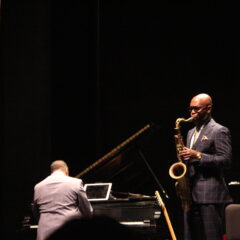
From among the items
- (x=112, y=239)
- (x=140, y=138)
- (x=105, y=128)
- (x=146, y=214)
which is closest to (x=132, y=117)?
(x=105, y=128)

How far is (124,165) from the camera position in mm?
5285

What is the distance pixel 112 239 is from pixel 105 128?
558 cm

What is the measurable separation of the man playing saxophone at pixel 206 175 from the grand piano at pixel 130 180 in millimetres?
697

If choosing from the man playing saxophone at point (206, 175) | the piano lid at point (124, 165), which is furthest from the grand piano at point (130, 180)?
the man playing saxophone at point (206, 175)

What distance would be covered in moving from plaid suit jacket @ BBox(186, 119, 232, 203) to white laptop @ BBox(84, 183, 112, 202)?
1.09 meters

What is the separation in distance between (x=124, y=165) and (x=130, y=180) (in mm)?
404

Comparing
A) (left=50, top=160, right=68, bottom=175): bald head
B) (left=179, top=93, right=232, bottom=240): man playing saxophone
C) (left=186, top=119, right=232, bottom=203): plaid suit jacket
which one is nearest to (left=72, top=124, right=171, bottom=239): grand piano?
(left=50, top=160, right=68, bottom=175): bald head

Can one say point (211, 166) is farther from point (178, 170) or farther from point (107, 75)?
point (107, 75)

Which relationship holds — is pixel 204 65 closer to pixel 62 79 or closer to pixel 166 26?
pixel 166 26

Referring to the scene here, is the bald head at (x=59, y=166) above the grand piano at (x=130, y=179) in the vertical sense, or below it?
above

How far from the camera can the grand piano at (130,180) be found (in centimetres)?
477

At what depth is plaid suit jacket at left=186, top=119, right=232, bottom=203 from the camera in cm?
398

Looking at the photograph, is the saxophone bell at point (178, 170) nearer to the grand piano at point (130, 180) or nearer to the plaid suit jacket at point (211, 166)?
the plaid suit jacket at point (211, 166)

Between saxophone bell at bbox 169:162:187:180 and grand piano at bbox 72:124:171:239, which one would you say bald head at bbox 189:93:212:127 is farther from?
grand piano at bbox 72:124:171:239
